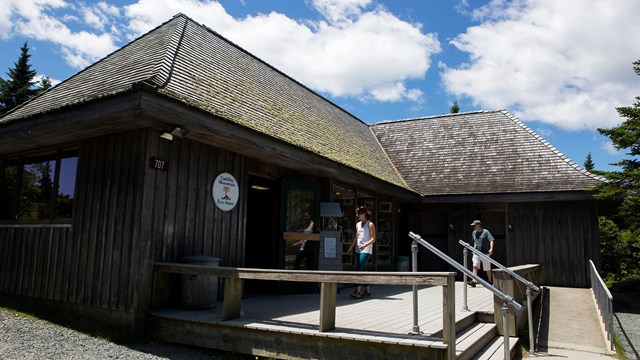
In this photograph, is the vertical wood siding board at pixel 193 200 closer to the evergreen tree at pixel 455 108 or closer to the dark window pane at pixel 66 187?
the dark window pane at pixel 66 187

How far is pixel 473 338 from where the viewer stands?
5574 millimetres

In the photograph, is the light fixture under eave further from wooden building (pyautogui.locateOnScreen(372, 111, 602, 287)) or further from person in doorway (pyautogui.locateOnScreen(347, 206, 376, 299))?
wooden building (pyautogui.locateOnScreen(372, 111, 602, 287))

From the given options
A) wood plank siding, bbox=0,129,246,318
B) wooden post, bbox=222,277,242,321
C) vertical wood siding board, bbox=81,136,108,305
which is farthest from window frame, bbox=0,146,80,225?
wooden post, bbox=222,277,242,321

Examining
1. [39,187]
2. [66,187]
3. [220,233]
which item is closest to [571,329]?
[220,233]

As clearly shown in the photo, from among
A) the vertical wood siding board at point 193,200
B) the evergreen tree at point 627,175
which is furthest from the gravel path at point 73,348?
the evergreen tree at point 627,175

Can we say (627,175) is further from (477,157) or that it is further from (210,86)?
(210,86)

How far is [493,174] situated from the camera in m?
14.2

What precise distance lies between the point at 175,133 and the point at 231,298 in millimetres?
2236

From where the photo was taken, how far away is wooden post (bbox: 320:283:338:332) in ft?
16.3

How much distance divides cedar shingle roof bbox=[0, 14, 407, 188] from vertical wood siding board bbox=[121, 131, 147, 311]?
896mm

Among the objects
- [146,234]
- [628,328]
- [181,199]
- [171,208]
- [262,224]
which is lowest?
[628,328]

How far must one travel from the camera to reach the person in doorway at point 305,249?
895 cm

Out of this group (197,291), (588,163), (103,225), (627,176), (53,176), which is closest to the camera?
(197,291)

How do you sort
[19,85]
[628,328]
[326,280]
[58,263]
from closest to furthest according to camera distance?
[326,280], [58,263], [628,328], [19,85]
